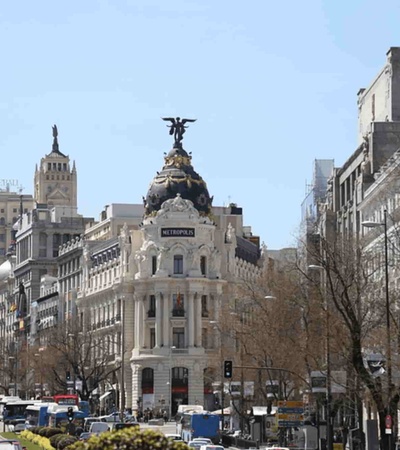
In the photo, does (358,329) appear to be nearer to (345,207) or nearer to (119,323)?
(345,207)

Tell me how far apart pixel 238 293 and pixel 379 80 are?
4634 cm

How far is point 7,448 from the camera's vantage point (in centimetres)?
5131

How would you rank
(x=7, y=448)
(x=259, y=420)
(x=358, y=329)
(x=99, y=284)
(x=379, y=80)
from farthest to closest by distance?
(x=99, y=284), (x=379, y=80), (x=259, y=420), (x=358, y=329), (x=7, y=448)

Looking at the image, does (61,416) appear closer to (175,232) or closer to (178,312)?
(178,312)

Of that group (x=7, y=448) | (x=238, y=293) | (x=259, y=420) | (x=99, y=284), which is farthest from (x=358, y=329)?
(x=99, y=284)

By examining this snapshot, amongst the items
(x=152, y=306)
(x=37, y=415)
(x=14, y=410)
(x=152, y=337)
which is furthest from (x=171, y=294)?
(x=37, y=415)

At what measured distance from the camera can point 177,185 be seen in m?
157

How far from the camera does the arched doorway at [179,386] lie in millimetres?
154500

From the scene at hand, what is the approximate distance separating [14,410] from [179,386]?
2556 cm

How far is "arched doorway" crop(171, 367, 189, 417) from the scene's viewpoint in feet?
507

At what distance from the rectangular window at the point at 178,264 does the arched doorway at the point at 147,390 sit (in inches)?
408

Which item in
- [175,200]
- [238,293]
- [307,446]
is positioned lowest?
[307,446]

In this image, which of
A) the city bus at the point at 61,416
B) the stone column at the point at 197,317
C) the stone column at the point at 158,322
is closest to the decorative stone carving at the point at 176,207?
the stone column at the point at 158,322

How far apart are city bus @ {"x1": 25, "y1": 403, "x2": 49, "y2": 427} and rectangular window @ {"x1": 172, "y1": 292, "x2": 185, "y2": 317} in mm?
33023
